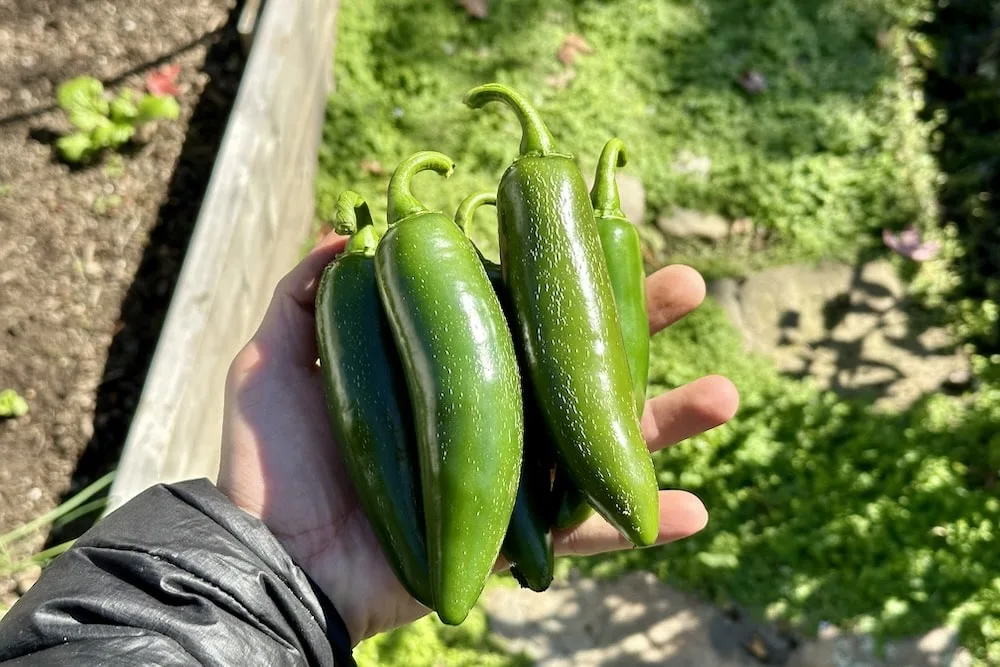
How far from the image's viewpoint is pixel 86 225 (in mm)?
4344

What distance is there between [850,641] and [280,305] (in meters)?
3.07

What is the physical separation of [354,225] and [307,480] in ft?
2.90

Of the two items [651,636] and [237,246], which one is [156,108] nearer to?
[237,246]

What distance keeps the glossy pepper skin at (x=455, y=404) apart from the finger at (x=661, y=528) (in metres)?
0.64

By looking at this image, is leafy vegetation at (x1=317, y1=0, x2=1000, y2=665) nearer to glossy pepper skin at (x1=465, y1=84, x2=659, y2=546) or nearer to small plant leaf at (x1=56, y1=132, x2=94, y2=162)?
small plant leaf at (x1=56, y1=132, x2=94, y2=162)

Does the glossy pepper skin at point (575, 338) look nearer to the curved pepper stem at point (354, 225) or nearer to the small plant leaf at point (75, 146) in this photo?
the curved pepper stem at point (354, 225)

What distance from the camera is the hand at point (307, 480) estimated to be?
292cm

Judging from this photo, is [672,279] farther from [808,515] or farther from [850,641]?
[850,641]

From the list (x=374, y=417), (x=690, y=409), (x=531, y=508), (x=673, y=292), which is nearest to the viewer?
(x=374, y=417)

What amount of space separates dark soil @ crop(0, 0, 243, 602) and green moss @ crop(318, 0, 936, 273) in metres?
0.80

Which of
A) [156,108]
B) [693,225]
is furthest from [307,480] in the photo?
[693,225]

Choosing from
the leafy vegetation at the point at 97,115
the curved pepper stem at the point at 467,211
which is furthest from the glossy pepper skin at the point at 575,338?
the leafy vegetation at the point at 97,115

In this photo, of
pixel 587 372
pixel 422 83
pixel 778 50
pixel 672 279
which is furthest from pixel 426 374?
pixel 778 50

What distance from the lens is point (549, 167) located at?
2.86 m
